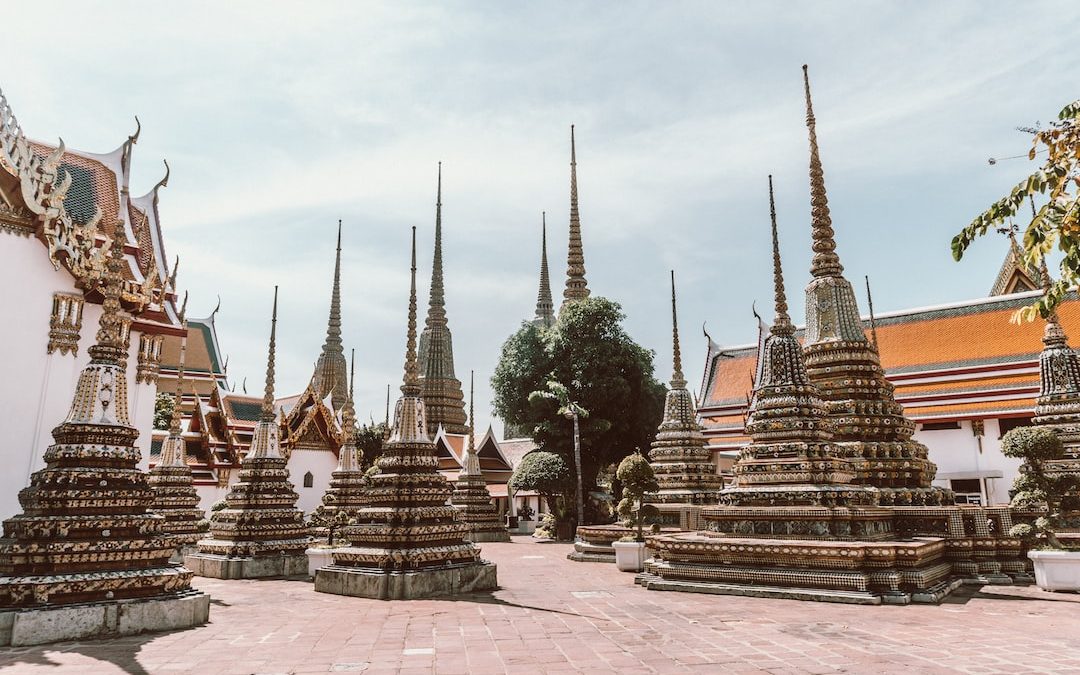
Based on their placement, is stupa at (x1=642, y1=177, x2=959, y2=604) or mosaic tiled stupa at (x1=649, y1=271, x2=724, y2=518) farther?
mosaic tiled stupa at (x1=649, y1=271, x2=724, y2=518)

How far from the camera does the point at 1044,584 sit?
10594mm

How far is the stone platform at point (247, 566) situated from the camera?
1380 cm

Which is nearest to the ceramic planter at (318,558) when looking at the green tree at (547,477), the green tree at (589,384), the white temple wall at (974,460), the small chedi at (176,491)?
the small chedi at (176,491)

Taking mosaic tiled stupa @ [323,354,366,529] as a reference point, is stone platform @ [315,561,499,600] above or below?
below

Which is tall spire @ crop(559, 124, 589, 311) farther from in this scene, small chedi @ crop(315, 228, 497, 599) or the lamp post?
small chedi @ crop(315, 228, 497, 599)

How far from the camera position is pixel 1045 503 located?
1220cm

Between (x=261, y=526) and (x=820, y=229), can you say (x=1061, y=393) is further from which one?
(x=261, y=526)

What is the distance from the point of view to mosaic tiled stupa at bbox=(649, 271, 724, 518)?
20.1 metres

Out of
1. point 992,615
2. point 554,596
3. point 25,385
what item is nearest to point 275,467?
point 25,385

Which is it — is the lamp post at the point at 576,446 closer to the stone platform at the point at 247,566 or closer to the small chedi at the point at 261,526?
the small chedi at the point at 261,526

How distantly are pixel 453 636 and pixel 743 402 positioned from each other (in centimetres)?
2461

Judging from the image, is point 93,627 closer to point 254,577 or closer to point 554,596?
point 554,596

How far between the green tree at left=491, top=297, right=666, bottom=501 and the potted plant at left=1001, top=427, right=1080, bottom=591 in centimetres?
1610

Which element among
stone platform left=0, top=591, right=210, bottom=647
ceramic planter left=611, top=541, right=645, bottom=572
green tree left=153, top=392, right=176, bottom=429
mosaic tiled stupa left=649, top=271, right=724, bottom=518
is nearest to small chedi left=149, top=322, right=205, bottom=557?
stone platform left=0, top=591, right=210, bottom=647
